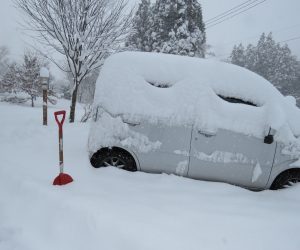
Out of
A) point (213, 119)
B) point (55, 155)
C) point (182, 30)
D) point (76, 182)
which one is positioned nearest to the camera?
point (76, 182)

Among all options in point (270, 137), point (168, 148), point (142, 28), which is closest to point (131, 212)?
point (168, 148)

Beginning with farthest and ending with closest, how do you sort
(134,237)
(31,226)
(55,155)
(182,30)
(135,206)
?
1. (182,30)
2. (55,155)
3. (135,206)
4. (31,226)
5. (134,237)

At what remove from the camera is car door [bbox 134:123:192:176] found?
390 centimetres

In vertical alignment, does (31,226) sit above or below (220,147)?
below

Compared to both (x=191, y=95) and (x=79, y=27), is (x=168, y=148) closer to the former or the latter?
(x=191, y=95)

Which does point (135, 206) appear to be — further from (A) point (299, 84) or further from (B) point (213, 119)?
(A) point (299, 84)

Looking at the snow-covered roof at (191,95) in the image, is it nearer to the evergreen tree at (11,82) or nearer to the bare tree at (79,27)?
the bare tree at (79,27)

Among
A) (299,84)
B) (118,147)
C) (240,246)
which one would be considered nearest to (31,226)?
(118,147)

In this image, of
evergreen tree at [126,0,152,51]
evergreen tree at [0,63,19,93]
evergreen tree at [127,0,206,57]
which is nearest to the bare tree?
evergreen tree at [127,0,206,57]

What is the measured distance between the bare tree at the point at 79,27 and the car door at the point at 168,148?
4.84 meters

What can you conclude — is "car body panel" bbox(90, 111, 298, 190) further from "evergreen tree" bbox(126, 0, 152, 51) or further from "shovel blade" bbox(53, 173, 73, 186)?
"evergreen tree" bbox(126, 0, 152, 51)

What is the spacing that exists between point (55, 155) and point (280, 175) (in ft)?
12.7

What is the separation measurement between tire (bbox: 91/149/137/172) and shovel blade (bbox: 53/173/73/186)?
66 centimetres

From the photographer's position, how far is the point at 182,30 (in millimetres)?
18281
